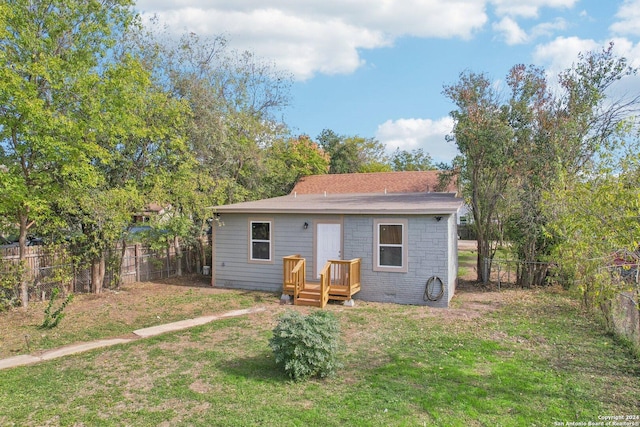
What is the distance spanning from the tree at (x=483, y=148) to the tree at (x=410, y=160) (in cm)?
2228

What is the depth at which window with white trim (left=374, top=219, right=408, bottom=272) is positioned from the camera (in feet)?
33.3

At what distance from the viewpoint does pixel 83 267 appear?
34.7 ft

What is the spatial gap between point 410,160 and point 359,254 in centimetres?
2699

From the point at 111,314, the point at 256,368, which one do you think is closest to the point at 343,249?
the point at 256,368

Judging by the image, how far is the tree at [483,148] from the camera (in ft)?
38.2

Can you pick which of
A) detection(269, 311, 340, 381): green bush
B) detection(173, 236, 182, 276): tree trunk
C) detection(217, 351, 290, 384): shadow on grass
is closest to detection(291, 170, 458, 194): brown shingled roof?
detection(173, 236, 182, 276): tree trunk

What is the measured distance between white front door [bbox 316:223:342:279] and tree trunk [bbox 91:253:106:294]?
5.89m

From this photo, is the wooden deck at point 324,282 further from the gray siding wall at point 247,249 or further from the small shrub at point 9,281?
the small shrub at point 9,281

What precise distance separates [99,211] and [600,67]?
45.5 ft

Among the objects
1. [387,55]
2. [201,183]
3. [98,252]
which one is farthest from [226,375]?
[387,55]

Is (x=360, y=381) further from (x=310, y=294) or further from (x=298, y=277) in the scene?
(x=298, y=277)

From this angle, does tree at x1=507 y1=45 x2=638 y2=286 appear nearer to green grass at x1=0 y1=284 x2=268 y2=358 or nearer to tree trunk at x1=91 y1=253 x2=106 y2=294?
green grass at x1=0 y1=284 x2=268 y2=358

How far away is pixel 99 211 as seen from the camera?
32.5 feet

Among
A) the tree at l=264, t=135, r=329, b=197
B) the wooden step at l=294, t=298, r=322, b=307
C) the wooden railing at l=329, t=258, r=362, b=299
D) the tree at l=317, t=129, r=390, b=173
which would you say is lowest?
the wooden step at l=294, t=298, r=322, b=307
